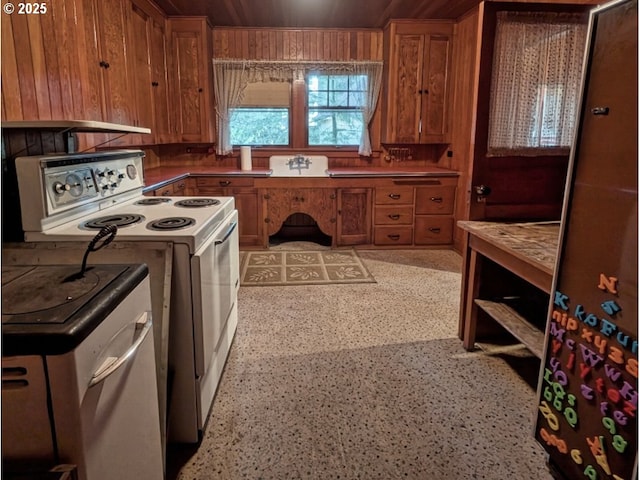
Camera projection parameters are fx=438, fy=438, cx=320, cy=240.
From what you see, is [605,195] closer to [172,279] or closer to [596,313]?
[596,313]

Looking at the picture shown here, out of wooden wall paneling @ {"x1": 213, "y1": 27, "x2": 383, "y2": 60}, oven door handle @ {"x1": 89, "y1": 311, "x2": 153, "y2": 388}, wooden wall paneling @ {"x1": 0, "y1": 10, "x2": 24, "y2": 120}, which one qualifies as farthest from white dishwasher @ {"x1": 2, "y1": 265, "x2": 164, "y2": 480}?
wooden wall paneling @ {"x1": 213, "y1": 27, "x2": 383, "y2": 60}

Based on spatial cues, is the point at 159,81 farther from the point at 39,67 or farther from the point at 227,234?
the point at 227,234

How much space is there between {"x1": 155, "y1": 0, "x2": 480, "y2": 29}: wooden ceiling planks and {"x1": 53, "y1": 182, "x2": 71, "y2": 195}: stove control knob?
2925 mm

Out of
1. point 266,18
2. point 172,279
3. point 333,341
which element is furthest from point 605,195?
point 266,18

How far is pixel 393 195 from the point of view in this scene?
4648 mm

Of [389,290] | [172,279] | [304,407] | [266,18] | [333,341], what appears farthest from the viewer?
[266,18]

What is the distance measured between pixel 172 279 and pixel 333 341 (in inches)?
50.6

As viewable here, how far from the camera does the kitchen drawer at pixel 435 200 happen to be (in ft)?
15.3

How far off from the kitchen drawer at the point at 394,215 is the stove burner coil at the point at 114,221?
10.2 feet

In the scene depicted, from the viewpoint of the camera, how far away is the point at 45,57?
86.8 inches

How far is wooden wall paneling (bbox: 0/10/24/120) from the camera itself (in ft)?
6.05

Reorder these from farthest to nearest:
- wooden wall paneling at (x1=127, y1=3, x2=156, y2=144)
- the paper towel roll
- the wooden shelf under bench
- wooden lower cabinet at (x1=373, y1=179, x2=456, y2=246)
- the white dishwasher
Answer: the paper towel roll < wooden lower cabinet at (x1=373, y1=179, x2=456, y2=246) < wooden wall paneling at (x1=127, y1=3, x2=156, y2=144) < the wooden shelf under bench < the white dishwasher

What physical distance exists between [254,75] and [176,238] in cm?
389

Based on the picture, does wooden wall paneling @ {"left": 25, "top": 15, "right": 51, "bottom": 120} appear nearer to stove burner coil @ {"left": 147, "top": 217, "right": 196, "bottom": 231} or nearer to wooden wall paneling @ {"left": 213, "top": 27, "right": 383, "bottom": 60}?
stove burner coil @ {"left": 147, "top": 217, "right": 196, "bottom": 231}
